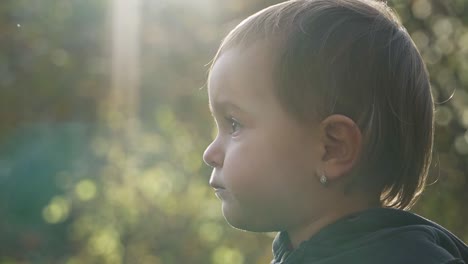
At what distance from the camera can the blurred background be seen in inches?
181

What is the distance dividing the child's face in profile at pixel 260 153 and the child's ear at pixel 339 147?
17 millimetres

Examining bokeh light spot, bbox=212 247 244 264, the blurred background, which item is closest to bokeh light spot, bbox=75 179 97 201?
the blurred background

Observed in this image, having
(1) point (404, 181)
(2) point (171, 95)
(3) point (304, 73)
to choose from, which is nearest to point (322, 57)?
(3) point (304, 73)

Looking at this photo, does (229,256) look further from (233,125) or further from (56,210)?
(233,125)

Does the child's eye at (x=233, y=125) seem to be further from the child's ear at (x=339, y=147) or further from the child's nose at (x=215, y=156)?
the child's ear at (x=339, y=147)

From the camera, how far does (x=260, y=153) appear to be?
5.45 feet

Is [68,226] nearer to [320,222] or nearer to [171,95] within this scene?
[171,95]

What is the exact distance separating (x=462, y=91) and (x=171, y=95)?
1.57m

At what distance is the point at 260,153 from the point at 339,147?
0.50ft

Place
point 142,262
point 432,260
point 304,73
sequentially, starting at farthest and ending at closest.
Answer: point 142,262 < point 304,73 < point 432,260

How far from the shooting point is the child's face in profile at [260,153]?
165 cm

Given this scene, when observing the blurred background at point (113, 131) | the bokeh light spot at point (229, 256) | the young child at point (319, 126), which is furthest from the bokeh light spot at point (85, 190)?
the young child at point (319, 126)

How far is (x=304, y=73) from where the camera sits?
1.63 metres

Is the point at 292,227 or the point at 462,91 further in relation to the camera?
the point at 462,91
